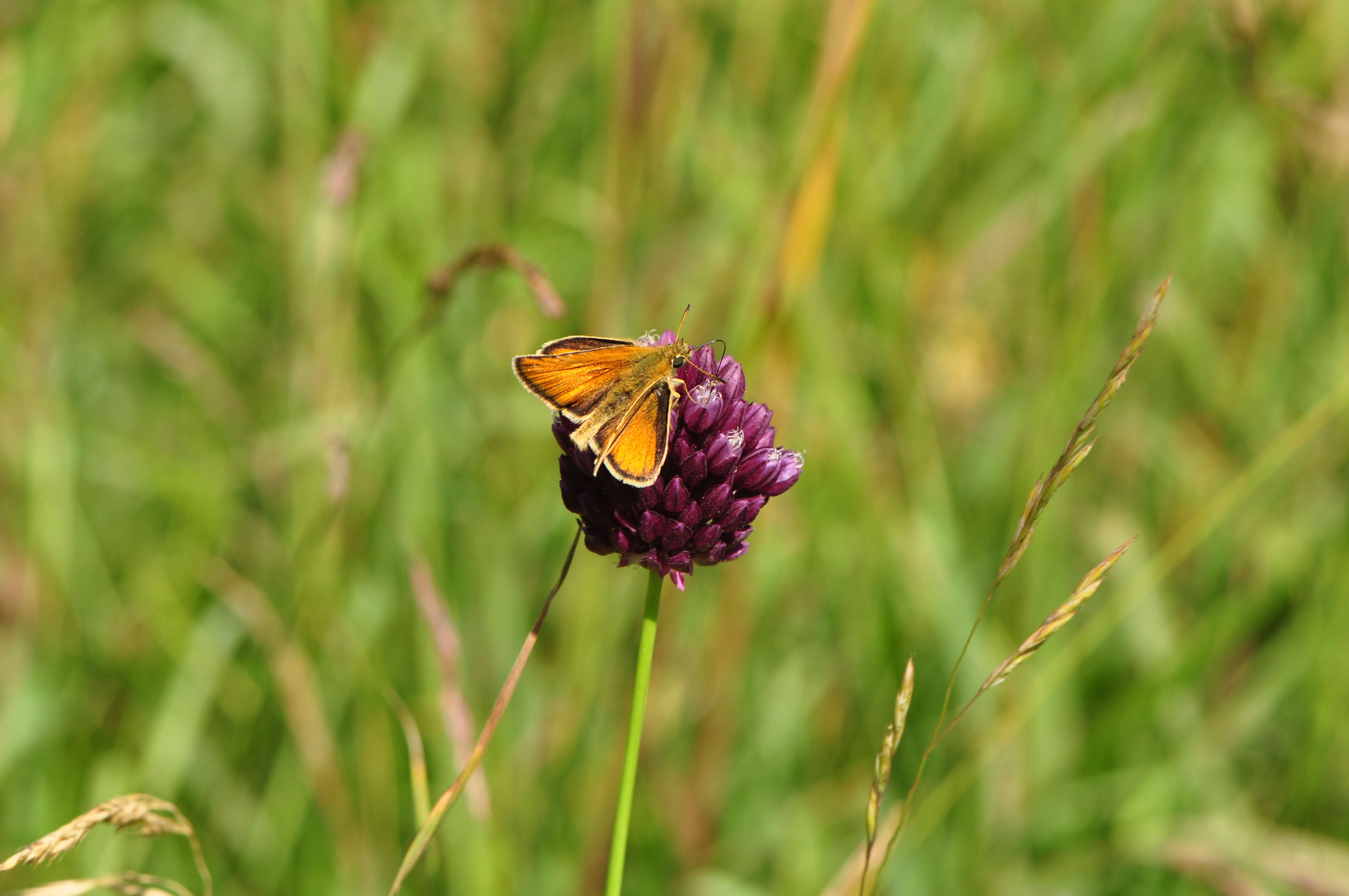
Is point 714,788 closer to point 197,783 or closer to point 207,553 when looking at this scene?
point 197,783

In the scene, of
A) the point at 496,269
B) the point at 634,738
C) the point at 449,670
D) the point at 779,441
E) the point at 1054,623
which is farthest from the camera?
the point at 779,441

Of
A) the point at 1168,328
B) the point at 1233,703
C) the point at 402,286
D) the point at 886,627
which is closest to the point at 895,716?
the point at 886,627

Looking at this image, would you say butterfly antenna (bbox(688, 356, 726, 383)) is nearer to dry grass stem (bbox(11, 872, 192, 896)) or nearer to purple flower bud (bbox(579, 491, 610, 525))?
purple flower bud (bbox(579, 491, 610, 525))

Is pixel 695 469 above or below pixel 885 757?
above

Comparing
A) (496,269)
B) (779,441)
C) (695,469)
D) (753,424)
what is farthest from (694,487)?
(779,441)

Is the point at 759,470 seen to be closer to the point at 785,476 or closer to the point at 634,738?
the point at 785,476

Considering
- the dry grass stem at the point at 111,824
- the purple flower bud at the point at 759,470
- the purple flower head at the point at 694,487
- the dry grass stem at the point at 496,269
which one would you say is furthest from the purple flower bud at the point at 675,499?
the dry grass stem at the point at 111,824

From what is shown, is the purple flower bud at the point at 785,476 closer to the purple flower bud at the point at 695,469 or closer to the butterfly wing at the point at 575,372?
the purple flower bud at the point at 695,469
